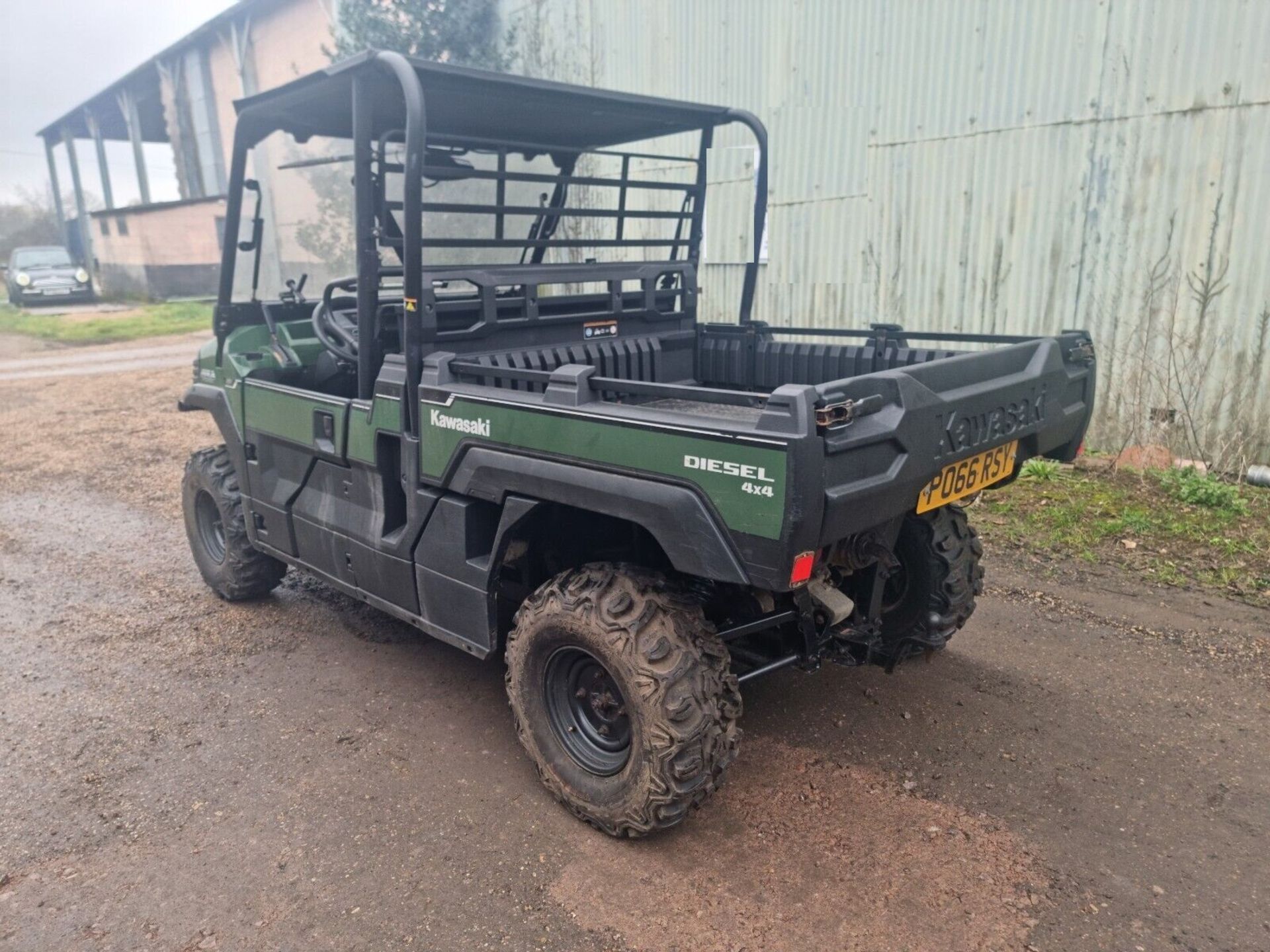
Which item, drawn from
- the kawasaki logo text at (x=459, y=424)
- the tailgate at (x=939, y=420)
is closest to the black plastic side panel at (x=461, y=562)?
the kawasaki logo text at (x=459, y=424)

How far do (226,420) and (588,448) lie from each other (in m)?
2.59

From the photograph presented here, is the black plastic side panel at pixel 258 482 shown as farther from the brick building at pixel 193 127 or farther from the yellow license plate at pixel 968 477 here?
the brick building at pixel 193 127

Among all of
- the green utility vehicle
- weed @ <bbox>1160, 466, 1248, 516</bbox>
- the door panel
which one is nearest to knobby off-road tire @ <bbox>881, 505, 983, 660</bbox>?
the green utility vehicle

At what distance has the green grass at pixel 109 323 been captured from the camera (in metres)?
18.0

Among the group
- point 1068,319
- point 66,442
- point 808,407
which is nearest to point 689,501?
point 808,407

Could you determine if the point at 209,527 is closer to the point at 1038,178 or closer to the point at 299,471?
the point at 299,471

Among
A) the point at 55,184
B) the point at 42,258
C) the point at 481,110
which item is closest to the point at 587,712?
the point at 481,110

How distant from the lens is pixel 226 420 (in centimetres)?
463

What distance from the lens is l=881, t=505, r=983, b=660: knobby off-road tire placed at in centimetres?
366

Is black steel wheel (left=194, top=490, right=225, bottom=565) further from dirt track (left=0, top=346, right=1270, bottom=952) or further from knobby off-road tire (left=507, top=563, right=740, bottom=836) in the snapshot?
knobby off-road tire (left=507, top=563, right=740, bottom=836)

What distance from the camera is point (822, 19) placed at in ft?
26.7

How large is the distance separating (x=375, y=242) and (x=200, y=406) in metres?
1.94

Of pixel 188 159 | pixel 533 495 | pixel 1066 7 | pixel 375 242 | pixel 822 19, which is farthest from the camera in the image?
pixel 188 159

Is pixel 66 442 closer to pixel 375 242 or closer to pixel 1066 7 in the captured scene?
pixel 375 242
